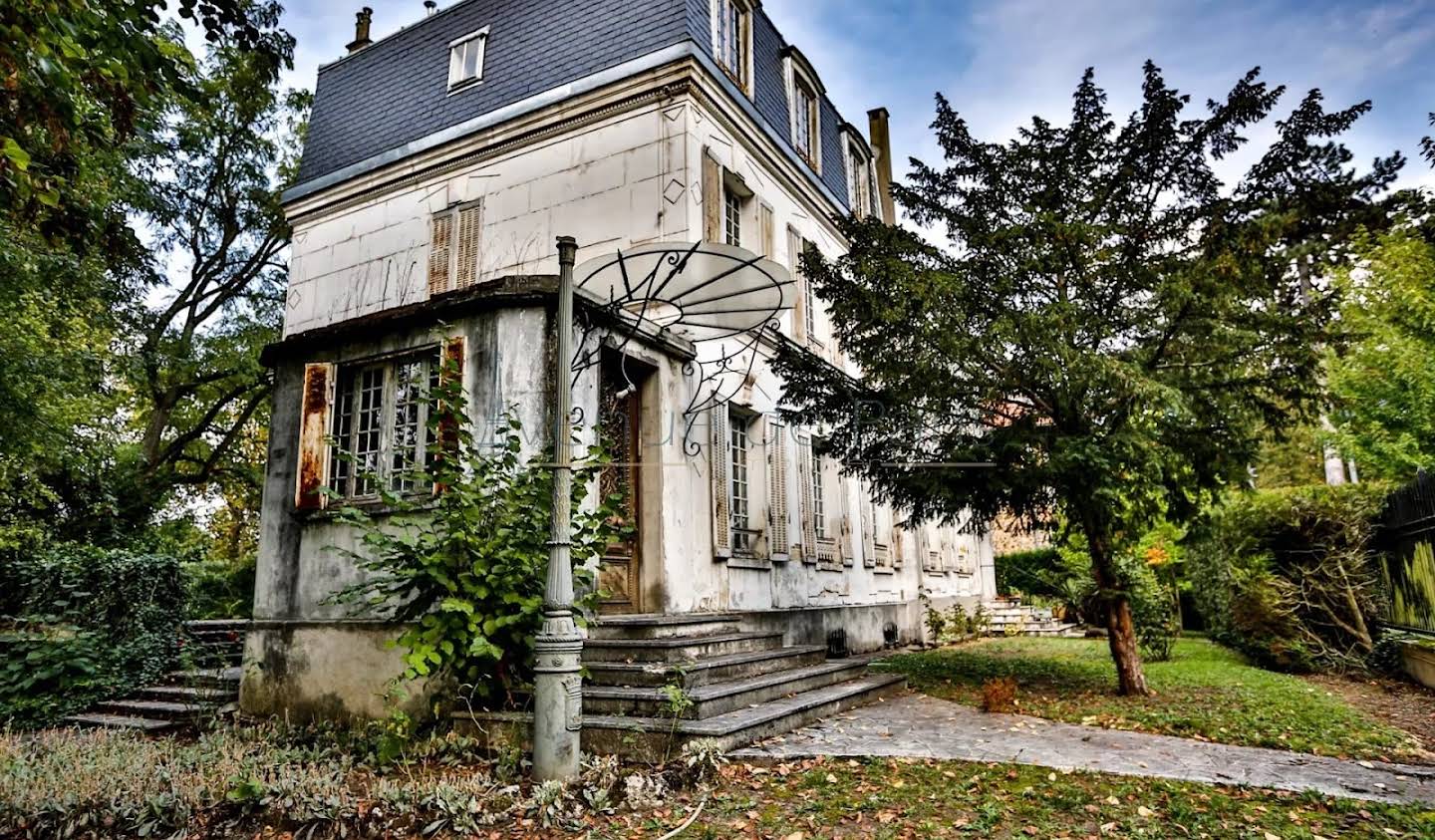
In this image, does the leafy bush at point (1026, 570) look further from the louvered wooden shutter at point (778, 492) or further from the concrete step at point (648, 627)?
the concrete step at point (648, 627)

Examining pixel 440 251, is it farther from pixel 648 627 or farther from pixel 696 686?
pixel 696 686

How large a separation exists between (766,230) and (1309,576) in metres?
7.97

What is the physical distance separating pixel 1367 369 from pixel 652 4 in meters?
9.76

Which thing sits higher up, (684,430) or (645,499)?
(684,430)

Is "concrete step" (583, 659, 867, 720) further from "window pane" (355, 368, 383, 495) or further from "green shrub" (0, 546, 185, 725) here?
"green shrub" (0, 546, 185, 725)

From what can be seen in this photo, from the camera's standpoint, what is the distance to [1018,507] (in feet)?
25.2

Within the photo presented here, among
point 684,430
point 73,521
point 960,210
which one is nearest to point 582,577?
point 684,430

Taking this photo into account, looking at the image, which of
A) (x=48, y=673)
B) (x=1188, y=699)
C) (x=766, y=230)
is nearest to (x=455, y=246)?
(x=766, y=230)

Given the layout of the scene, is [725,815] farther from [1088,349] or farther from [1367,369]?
[1367,369]

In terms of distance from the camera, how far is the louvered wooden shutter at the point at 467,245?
1115 centimetres

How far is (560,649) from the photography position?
4.77 meters

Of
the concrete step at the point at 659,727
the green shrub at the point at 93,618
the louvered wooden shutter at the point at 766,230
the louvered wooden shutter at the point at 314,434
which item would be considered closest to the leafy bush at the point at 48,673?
the green shrub at the point at 93,618

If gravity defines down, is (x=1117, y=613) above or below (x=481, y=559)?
Result: below

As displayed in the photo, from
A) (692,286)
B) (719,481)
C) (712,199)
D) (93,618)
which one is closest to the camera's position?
(692,286)
